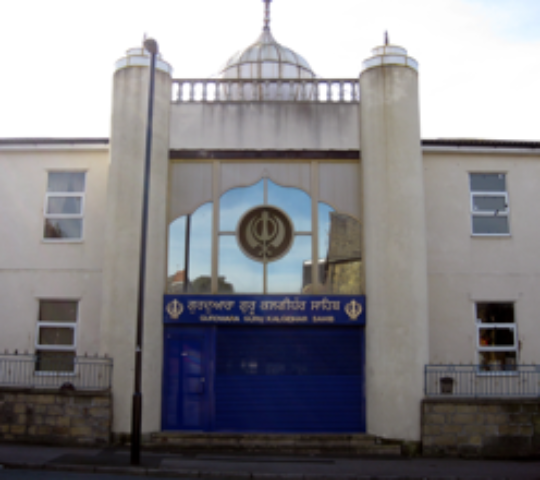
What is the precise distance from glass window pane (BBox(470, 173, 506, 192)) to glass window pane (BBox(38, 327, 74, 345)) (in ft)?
34.3

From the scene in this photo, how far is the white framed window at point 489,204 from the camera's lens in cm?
1366

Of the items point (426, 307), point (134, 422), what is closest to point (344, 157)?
point (426, 307)

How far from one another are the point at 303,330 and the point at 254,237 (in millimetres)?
2368

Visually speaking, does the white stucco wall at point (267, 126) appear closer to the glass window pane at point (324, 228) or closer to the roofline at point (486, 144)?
the glass window pane at point (324, 228)

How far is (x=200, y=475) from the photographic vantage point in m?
9.80

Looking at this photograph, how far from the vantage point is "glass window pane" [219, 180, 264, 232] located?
12711mm

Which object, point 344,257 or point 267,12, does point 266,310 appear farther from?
point 267,12

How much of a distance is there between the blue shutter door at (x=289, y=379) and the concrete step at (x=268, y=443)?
0.37 meters

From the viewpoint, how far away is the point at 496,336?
43.2 feet

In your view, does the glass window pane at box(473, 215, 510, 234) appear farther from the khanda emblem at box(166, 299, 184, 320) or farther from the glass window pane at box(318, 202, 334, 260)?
the khanda emblem at box(166, 299, 184, 320)

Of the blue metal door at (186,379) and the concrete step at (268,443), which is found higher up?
the blue metal door at (186,379)

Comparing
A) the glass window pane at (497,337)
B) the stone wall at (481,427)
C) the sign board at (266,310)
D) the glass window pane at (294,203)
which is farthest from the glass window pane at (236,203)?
the glass window pane at (497,337)

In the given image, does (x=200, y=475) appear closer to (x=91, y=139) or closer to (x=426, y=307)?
(x=426, y=307)

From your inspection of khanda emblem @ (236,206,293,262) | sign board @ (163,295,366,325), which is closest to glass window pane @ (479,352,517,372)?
sign board @ (163,295,366,325)
